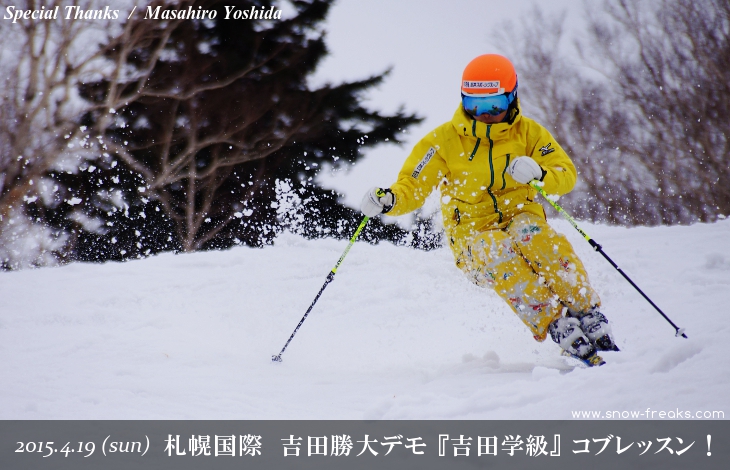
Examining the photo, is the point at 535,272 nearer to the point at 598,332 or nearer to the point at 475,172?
the point at 598,332

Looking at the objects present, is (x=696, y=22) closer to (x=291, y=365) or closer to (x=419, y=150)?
(x=419, y=150)

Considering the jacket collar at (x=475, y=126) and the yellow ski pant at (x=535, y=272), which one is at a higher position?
the jacket collar at (x=475, y=126)

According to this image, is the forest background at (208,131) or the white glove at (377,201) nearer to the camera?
the white glove at (377,201)

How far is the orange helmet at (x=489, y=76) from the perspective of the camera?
9.70ft

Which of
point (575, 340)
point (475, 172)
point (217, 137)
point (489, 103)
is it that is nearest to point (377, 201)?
point (475, 172)

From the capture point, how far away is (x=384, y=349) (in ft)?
12.1

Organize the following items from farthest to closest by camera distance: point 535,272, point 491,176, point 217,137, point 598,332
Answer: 1. point 217,137
2. point 491,176
3. point 535,272
4. point 598,332

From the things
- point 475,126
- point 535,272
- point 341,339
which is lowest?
point 341,339

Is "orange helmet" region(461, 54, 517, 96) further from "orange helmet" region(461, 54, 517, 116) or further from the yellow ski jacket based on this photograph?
the yellow ski jacket

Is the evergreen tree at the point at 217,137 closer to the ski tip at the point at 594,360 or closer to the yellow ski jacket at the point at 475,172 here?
the yellow ski jacket at the point at 475,172

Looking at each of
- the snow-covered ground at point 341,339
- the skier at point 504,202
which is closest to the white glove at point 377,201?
the skier at point 504,202

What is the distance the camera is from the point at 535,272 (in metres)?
2.93

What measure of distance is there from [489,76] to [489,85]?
0.05 meters

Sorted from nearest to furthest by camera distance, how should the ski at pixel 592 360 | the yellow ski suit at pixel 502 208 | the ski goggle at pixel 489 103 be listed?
the ski at pixel 592 360 → the yellow ski suit at pixel 502 208 → the ski goggle at pixel 489 103
